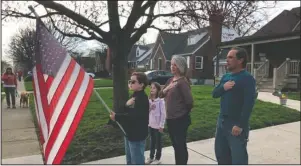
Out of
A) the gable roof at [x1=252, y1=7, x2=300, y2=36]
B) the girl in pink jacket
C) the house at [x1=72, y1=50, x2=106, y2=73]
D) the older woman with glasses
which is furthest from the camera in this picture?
the gable roof at [x1=252, y1=7, x2=300, y2=36]

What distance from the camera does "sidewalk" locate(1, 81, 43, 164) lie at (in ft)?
16.0

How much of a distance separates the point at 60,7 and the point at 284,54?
702 inches

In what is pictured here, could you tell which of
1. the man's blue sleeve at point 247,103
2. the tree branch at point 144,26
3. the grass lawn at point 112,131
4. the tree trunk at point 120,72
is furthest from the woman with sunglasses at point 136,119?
the tree branch at point 144,26

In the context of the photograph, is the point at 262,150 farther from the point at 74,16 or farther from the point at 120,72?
the point at 74,16

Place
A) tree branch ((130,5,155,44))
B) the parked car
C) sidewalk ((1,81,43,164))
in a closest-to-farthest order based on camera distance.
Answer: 1. sidewalk ((1,81,43,164))
2. tree branch ((130,5,155,44))
3. the parked car

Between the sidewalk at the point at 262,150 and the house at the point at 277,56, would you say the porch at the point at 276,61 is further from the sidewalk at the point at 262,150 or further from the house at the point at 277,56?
the sidewalk at the point at 262,150

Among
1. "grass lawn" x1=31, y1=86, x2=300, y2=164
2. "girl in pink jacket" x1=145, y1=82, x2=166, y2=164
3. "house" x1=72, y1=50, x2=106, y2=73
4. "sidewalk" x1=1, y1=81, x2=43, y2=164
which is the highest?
"house" x1=72, y1=50, x2=106, y2=73

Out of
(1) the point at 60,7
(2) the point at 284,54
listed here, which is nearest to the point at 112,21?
(1) the point at 60,7

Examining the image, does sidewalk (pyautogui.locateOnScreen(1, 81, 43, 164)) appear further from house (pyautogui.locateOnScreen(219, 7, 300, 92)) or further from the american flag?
house (pyautogui.locateOnScreen(219, 7, 300, 92))

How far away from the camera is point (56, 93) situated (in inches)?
110

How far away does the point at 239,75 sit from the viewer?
10.4 feet

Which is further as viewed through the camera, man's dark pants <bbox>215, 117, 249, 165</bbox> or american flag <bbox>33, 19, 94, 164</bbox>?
man's dark pants <bbox>215, 117, 249, 165</bbox>

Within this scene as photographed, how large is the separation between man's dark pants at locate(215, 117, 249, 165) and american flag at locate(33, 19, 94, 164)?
1.50 meters

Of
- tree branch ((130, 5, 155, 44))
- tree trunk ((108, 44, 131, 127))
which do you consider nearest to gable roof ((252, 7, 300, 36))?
tree branch ((130, 5, 155, 44))
